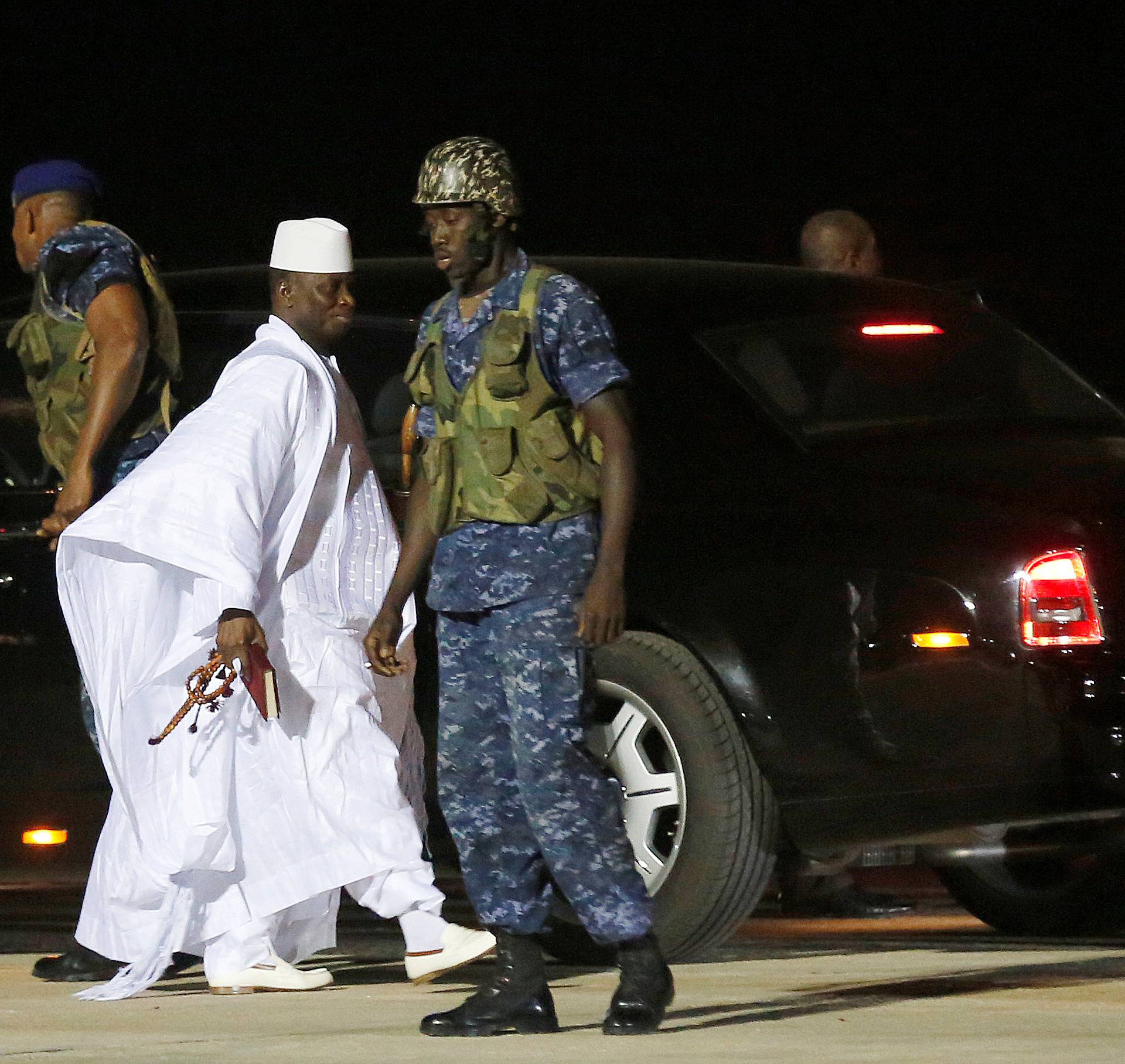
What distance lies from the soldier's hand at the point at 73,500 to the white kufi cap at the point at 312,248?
0.67 meters

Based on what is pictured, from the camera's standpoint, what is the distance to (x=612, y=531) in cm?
508

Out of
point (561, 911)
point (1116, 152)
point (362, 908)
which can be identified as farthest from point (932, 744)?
point (1116, 152)

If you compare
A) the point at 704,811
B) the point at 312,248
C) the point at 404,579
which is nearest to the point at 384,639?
the point at 404,579

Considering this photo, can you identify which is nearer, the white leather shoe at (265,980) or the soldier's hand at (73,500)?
the white leather shoe at (265,980)

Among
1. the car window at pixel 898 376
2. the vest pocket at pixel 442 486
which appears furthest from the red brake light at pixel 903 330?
the vest pocket at pixel 442 486

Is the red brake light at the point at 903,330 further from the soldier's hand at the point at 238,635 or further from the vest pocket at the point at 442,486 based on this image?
the soldier's hand at the point at 238,635

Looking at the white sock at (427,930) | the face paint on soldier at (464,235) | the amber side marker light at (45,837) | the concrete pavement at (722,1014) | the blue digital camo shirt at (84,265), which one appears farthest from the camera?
the amber side marker light at (45,837)

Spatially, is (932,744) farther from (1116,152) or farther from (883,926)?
(1116,152)

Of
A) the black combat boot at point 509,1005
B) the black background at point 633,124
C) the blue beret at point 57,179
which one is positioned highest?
the black background at point 633,124

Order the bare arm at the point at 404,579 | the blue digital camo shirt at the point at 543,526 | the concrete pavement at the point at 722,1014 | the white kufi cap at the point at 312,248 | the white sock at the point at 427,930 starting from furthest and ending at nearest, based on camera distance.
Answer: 1. the white kufi cap at the point at 312,248
2. the white sock at the point at 427,930
3. the bare arm at the point at 404,579
4. the blue digital camo shirt at the point at 543,526
5. the concrete pavement at the point at 722,1014

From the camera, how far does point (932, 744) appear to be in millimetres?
5922

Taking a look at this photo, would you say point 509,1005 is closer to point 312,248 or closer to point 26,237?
point 312,248

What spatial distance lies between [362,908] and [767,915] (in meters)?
1.18

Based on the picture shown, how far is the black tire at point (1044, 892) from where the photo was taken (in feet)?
22.9
